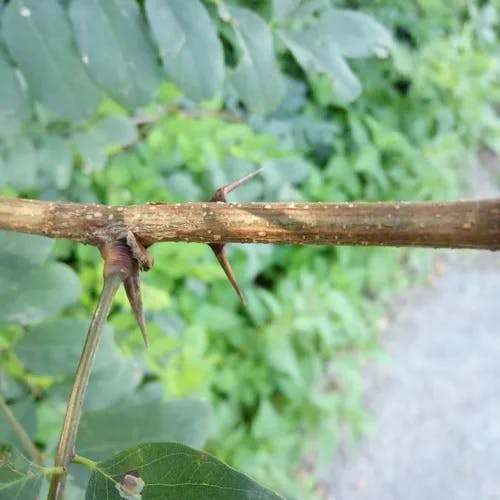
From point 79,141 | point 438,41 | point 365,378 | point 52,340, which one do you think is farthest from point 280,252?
point 52,340

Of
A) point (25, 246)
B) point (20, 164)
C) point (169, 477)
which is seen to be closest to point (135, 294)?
point (169, 477)

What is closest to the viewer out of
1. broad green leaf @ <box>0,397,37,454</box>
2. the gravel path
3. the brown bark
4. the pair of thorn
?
the brown bark

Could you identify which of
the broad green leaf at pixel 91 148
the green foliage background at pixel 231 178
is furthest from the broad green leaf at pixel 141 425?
the broad green leaf at pixel 91 148

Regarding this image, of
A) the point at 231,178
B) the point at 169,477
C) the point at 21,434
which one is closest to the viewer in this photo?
the point at 169,477

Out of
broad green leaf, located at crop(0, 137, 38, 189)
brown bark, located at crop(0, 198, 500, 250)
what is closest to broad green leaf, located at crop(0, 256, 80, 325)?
brown bark, located at crop(0, 198, 500, 250)

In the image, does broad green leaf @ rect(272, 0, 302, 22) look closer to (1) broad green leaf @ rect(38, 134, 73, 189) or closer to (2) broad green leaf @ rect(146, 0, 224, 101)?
(2) broad green leaf @ rect(146, 0, 224, 101)

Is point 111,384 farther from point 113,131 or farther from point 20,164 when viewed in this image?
point 113,131
